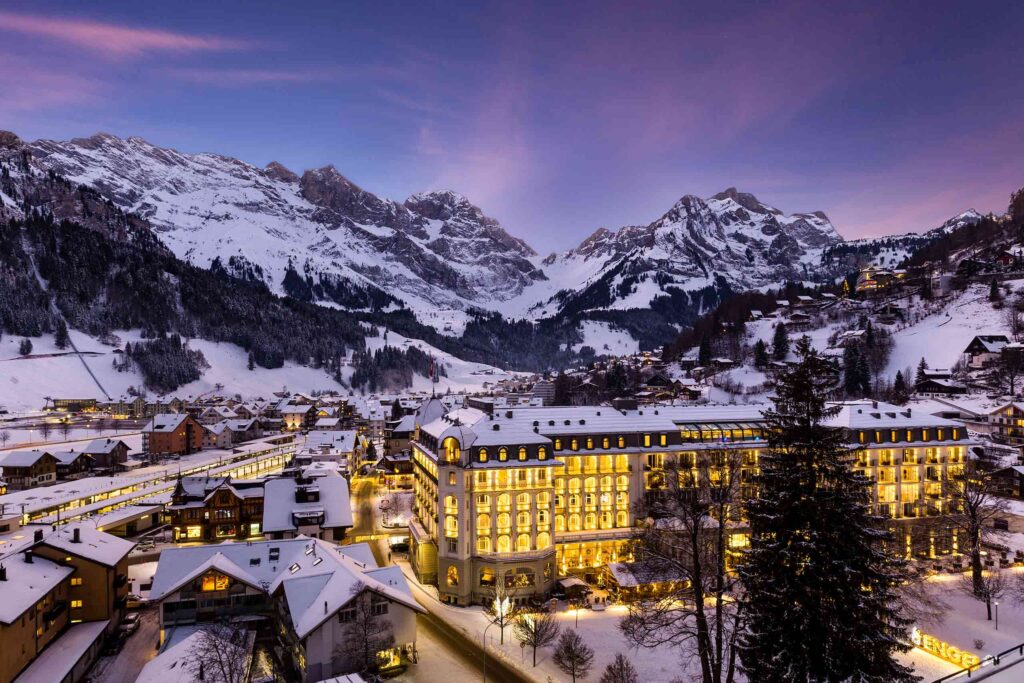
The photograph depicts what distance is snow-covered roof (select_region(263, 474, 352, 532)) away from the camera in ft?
196

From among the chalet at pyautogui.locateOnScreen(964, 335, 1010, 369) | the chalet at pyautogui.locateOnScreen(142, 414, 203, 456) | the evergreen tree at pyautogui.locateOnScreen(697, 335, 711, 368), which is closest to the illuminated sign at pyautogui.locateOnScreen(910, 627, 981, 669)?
the chalet at pyautogui.locateOnScreen(964, 335, 1010, 369)

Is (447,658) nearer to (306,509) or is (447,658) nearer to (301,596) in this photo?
(301,596)

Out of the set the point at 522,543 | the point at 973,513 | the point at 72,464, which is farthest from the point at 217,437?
the point at 973,513

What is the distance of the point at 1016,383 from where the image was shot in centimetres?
10688

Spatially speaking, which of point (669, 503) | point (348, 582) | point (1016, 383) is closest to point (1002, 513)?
point (669, 503)

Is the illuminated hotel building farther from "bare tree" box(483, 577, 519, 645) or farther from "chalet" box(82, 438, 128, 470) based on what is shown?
"chalet" box(82, 438, 128, 470)

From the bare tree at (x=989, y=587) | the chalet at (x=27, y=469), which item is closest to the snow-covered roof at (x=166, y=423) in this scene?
the chalet at (x=27, y=469)

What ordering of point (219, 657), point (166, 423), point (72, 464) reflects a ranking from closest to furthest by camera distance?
point (219, 657)
point (72, 464)
point (166, 423)

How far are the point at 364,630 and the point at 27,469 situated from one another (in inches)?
3370

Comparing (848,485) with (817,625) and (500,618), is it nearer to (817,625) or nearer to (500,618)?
(817,625)

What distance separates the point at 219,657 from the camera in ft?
104

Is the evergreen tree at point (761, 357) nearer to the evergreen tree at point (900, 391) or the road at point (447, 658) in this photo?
the evergreen tree at point (900, 391)

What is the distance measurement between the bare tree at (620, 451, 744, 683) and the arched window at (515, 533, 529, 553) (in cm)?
959

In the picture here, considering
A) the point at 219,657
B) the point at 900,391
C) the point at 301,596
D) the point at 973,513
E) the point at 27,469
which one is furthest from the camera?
the point at 900,391
